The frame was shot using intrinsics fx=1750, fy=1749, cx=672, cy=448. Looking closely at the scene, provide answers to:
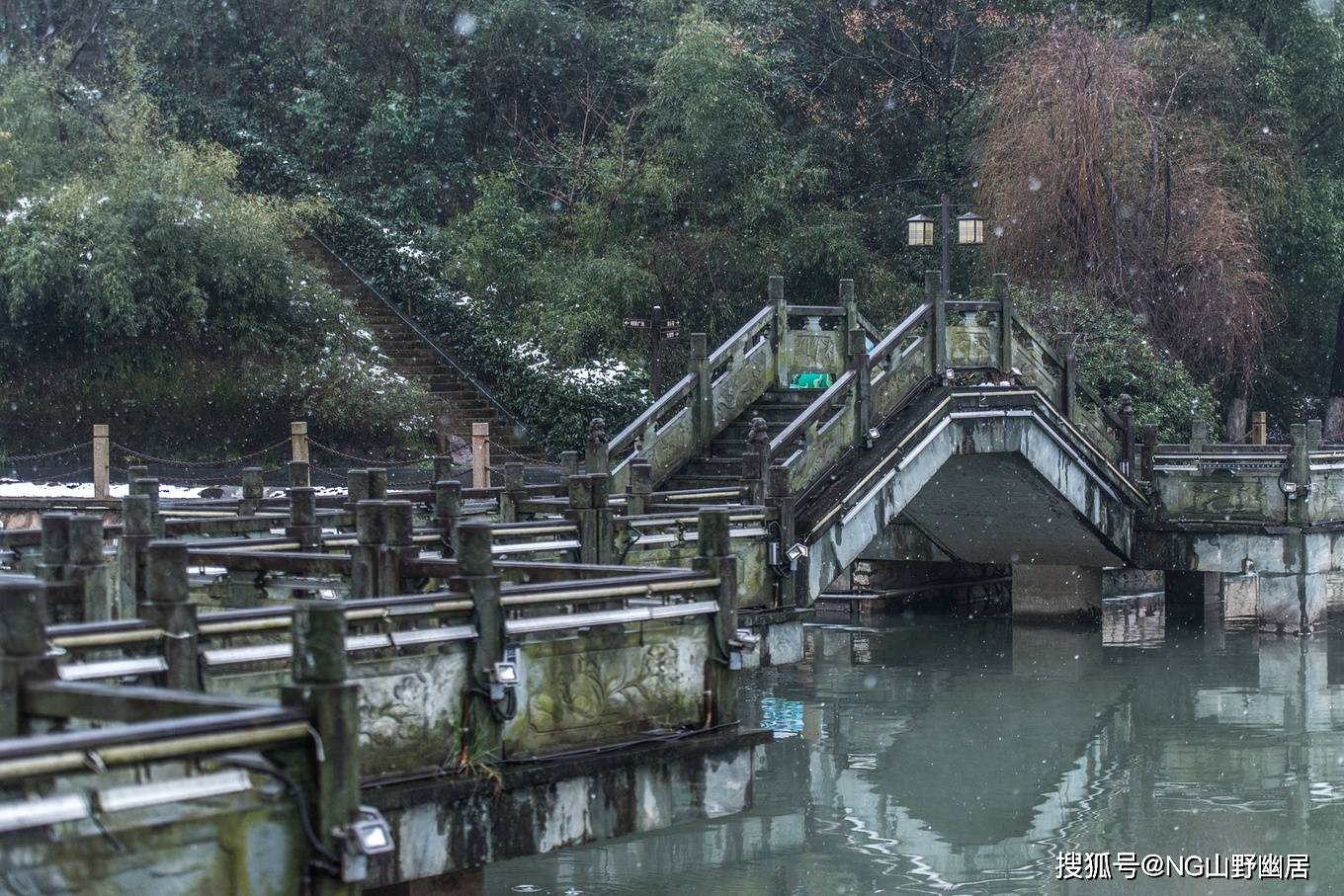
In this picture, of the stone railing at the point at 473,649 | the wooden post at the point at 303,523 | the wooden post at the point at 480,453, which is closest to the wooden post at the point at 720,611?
the stone railing at the point at 473,649

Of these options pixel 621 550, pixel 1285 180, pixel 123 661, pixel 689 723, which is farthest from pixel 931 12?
pixel 123 661

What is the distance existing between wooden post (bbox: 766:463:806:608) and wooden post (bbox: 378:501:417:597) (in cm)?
736

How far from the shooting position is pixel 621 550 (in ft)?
49.6

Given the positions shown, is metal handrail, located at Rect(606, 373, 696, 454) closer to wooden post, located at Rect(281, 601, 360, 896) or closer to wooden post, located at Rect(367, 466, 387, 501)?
wooden post, located at Rect(367, 466, 387, 501)

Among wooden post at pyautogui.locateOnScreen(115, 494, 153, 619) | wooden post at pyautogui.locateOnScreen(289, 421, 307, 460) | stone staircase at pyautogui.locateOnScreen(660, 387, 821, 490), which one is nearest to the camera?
wooden post at pyautogui.locateOnScreen(115, 494, 153, 619)

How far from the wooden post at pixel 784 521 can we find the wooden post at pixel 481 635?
333 inches

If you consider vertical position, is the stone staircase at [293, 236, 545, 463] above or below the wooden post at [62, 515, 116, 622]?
above

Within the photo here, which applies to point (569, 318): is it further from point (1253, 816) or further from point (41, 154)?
point (1253, 816)

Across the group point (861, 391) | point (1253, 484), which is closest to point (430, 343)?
point (861, 391)

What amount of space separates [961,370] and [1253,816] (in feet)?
26.4

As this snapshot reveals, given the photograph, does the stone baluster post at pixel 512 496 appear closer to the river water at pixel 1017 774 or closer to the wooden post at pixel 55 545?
the river water at pixel 1017 774

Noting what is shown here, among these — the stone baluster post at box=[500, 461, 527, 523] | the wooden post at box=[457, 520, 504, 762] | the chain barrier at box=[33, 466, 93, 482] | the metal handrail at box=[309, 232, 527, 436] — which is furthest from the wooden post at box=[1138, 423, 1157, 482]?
the wooden post at box=[457, 520, 504, 762]

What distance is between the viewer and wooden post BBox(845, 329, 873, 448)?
19.4 metres

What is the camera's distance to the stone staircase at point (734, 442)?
789 inches
